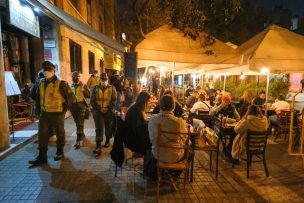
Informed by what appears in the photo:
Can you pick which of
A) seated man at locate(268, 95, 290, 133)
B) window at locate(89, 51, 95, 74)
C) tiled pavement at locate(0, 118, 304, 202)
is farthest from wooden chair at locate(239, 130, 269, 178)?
window at locate(89, 51, 95, 74)

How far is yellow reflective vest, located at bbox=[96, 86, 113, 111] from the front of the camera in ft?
19.2

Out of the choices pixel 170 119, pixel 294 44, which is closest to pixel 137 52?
pixel 170 119

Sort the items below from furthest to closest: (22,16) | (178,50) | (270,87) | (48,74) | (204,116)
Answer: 1. (270,87)
2. (204,116)
3. (22,16)
4. (178,50)
5. (48,74)

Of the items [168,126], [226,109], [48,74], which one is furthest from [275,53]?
[48,74]

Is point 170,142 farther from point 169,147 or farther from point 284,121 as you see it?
point 284,121

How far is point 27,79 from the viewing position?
939cm

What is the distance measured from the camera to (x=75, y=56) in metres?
12.2

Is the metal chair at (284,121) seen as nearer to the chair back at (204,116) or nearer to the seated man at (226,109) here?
the seated man at (226,109)

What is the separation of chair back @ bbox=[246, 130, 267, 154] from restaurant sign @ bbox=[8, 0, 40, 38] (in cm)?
628

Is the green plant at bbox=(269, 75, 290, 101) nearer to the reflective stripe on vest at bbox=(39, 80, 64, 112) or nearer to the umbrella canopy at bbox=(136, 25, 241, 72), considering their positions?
the umbrella canopy at bbox=(136, 25, 241, 72)

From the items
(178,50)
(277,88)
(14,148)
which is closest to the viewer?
(14,148)

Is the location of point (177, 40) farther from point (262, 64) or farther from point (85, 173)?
point (85, 173)

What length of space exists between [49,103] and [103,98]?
1287 mm

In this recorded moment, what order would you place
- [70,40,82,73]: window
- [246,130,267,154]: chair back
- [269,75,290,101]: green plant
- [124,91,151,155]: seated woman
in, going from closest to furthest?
[124,91,151,155]: seated woman → [246,130,267,154]: chair back → [70,40,82,73]: window → [269,75,290,101]: green plant
